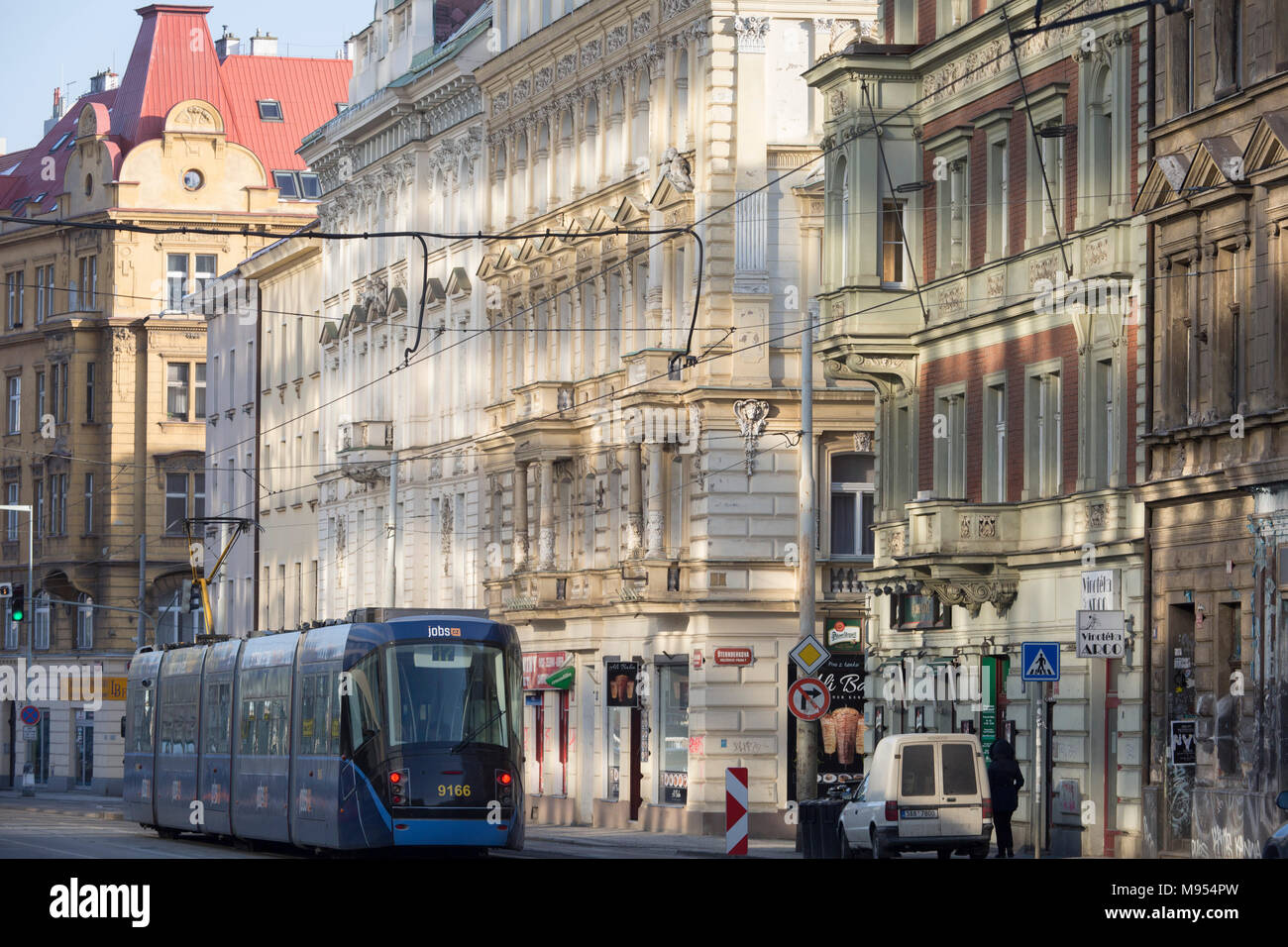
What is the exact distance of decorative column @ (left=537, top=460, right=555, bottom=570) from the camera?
192 ft

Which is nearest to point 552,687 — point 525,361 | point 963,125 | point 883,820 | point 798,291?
point 525,361

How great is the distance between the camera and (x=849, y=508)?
51.9 meters

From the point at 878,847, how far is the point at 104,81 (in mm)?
80840

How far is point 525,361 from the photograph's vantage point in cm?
6175

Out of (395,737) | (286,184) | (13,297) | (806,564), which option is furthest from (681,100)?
(13,297)

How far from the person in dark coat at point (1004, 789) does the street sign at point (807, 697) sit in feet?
8.51

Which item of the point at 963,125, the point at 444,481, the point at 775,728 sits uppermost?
the point at 963,125

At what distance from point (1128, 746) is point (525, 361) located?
2782 centimetres

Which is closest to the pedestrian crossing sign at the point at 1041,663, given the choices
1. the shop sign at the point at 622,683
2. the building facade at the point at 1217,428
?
the building facade at the point at 1217,428

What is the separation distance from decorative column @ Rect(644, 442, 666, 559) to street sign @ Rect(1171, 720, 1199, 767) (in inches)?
756

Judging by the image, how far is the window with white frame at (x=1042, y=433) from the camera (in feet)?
128

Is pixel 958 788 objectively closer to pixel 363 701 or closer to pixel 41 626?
pixel 363 701

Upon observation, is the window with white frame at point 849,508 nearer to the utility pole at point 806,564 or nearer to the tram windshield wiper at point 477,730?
the utility pole at point 806,564

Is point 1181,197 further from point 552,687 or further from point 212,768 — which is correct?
point 552,687
